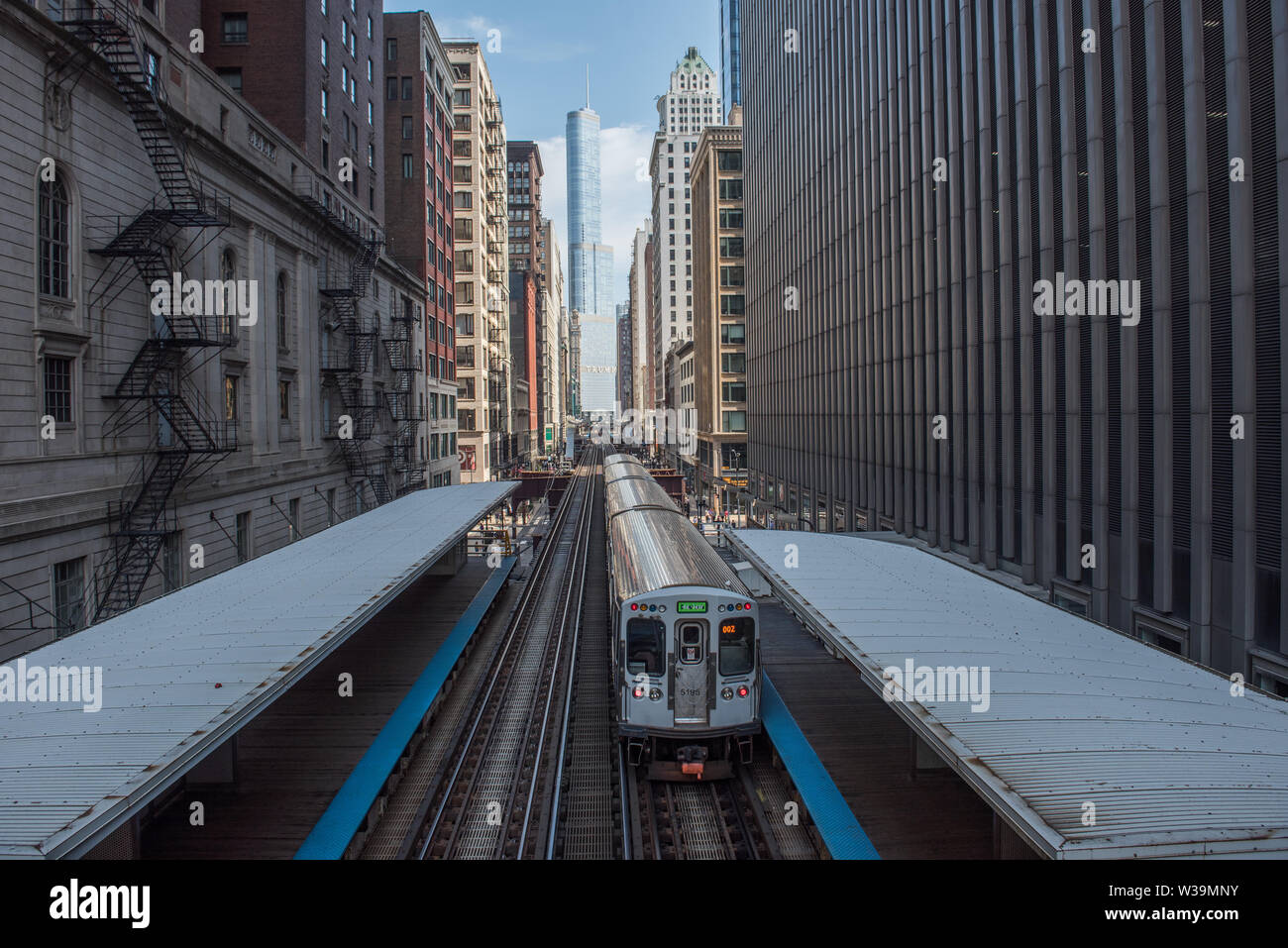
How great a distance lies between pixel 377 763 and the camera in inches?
519

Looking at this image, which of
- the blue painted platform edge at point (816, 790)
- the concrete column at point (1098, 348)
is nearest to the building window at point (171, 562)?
the blue painted platform edge at point (816, 790)

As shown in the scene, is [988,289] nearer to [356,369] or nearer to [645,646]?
[645,646]

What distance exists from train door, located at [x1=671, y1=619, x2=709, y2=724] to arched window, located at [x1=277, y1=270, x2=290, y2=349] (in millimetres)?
22949

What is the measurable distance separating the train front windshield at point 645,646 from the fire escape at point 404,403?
30.8m

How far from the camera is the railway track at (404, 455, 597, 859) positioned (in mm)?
12141

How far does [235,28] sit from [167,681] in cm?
3342

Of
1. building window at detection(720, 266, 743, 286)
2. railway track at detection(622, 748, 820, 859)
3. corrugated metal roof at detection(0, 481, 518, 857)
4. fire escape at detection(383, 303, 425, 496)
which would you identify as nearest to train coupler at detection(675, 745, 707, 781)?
railway track at detection(622, 748, 820, 859)

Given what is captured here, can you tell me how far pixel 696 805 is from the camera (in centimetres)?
1329

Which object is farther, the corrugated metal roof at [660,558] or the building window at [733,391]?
the building window at [733,391]

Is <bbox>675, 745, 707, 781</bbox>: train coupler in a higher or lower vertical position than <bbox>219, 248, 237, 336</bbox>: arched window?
lower

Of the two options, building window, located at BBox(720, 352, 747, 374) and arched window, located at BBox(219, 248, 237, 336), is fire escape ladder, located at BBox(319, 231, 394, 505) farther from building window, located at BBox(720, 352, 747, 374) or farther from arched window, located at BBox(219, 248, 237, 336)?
building window, located at BBox(720, 352, 747, 374)

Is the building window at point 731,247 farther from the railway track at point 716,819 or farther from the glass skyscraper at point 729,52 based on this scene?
the railway track at point 716,819

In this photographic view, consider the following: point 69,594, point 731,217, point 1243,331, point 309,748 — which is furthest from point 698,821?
point 731,217

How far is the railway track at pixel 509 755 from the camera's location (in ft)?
39.8
